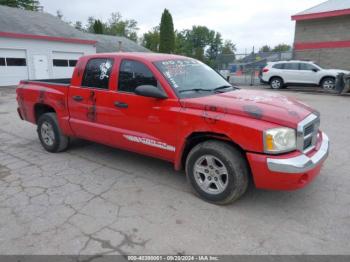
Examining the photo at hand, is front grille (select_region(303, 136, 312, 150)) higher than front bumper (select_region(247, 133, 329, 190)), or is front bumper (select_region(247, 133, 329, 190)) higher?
front grille (select_region(303, 136, 312, 150))

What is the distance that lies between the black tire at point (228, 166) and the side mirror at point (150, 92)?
2.58 ft

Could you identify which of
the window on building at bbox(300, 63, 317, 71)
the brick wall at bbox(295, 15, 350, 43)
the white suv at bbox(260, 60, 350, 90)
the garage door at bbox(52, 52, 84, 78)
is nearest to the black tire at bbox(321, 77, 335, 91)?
the white suv at bbox(260, 60, 350, 90)

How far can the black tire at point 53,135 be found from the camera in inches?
212

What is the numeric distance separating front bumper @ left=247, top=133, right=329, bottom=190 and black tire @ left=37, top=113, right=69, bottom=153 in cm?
360

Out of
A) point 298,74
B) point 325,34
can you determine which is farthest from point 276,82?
point 325,34

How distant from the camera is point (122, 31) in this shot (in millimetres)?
68375

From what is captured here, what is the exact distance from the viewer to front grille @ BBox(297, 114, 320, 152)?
128 inches

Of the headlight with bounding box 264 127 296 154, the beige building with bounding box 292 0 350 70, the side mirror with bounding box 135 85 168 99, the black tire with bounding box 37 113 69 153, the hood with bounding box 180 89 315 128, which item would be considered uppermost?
the beige building with bounding box 292 0 350 70

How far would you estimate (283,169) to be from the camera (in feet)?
10.1

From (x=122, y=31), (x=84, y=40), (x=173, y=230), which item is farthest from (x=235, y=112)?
(x=122, y=31)

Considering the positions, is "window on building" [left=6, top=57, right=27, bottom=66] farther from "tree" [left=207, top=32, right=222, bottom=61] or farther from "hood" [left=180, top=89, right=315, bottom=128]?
"tree" [left=207, top=32, right=222, bottom=61]

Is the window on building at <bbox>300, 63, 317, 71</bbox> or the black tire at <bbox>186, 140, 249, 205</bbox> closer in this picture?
the black tire at <bbox>186, 140, 249, 205</bbox>

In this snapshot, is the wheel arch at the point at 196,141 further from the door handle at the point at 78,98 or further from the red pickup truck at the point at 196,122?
the door handle at the point at 78,98

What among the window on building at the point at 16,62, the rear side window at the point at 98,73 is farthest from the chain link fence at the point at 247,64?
the rear side window at the point at 98,73
